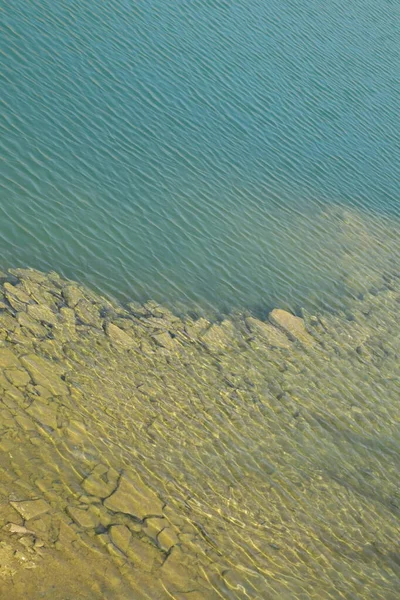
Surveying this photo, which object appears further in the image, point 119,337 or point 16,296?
point 119,337

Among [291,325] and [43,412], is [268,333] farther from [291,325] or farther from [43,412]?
[43,412]

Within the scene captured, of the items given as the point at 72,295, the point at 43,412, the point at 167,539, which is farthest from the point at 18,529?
the point at 72,295

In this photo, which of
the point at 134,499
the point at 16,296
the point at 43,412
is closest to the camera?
the point at 134,499

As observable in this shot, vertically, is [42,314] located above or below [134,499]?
below

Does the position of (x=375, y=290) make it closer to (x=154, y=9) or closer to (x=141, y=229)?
(x=141, y=229)

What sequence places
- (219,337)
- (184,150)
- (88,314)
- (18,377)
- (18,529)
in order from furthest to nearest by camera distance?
(184,150) → (219,337) → (88,314) → (18,377) → (18,529)

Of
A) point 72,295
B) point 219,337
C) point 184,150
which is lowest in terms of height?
point 72,295
